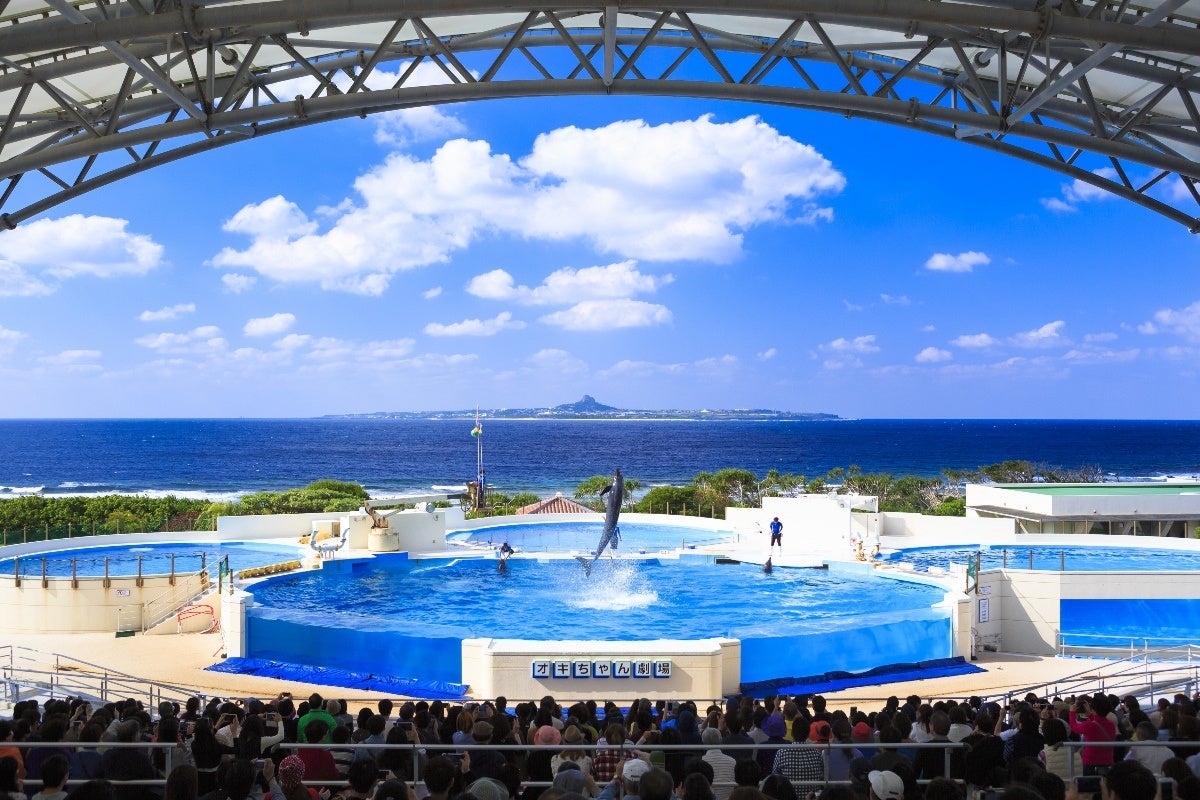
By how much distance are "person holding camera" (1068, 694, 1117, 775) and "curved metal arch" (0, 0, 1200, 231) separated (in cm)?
506

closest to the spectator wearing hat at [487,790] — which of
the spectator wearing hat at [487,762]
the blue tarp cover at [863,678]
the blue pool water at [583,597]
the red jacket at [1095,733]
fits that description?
the spectator wearing hat at [487,762]

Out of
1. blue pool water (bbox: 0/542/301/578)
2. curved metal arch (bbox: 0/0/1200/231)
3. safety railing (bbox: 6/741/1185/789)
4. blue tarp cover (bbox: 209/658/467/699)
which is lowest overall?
blue tarp cover (bbox: 209/658/467/699)

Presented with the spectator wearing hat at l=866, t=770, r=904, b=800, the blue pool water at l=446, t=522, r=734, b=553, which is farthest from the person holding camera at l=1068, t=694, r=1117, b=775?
the blue pool water at l=446, t=522, r=734, b=553

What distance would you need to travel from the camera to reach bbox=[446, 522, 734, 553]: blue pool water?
86.3 feet

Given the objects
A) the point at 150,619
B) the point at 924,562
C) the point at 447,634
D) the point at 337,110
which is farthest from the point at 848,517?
the point at 337,110

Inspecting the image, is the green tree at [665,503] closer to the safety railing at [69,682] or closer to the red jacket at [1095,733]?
the safety railing at [69,682]

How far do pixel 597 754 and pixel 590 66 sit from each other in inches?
248

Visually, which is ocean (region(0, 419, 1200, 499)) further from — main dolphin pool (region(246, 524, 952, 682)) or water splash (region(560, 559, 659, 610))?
main dolphin pool (region(246, 524, 952, 682))

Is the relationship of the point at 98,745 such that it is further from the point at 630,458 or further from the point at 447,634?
the point at 630,458

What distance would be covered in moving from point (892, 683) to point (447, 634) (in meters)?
7.14

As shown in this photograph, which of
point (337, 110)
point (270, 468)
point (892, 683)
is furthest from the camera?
point (270, 468)

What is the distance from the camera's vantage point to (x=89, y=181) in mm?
9539

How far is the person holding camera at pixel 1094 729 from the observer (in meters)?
5.82

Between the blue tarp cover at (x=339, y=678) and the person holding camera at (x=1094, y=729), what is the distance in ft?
28.1
